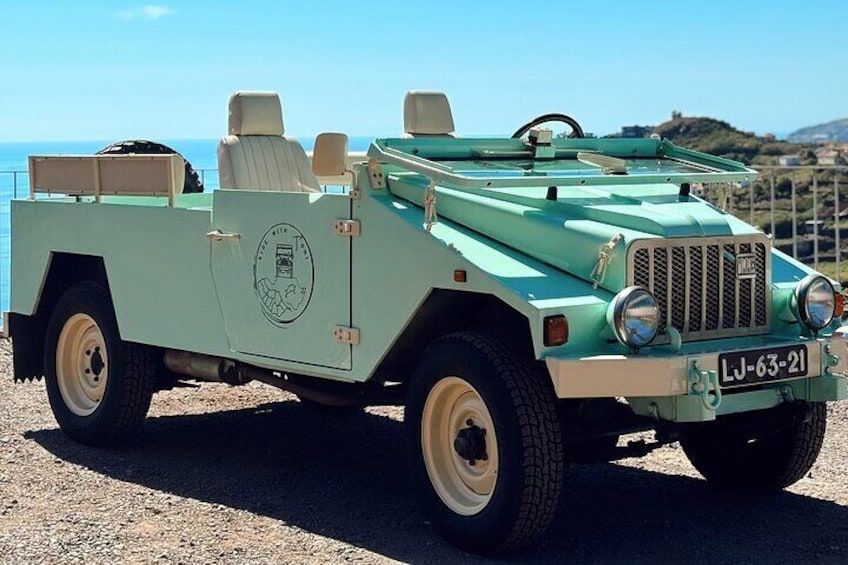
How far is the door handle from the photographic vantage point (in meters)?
7.15

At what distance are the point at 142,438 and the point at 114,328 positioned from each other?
0.80m

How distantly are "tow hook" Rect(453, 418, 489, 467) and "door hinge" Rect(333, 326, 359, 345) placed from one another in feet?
2.69

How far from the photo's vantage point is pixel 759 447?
6824 millimetres

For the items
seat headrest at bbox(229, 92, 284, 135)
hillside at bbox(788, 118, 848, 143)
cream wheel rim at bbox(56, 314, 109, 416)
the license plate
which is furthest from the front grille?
hillside at bbox(788, 118, 848, 143)

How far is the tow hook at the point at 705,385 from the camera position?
18.0 ft

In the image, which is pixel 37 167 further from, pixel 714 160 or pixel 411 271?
pixel 714 160

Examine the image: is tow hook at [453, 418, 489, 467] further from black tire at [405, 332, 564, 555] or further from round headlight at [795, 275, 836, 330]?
round headlight at [795, 275, 836, 330]

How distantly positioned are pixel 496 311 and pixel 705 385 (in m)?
1.05

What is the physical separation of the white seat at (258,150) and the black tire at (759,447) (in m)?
3.00

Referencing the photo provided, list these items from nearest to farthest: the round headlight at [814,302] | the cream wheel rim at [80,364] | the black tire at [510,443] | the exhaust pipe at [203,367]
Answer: the black tire at [510,443] → the round headlight at [814,302] → the exhaust pipe at [203,367] → the cream wheel rim at [80,364]

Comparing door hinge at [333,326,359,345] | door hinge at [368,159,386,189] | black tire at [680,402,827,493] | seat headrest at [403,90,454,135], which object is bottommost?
black tire at [680,402,827,493]

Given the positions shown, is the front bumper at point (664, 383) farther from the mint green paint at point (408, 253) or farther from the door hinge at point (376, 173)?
the door hinge at point (376, 173)

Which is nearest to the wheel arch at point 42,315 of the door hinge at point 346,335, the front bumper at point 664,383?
the door hinge at point 346,335

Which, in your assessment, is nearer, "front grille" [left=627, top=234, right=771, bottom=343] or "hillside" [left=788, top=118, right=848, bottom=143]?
"front grille" [left=627, top=234, right=771, bottom=343]
